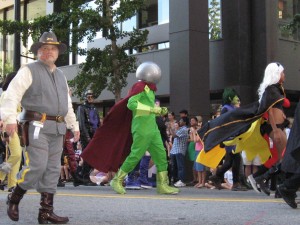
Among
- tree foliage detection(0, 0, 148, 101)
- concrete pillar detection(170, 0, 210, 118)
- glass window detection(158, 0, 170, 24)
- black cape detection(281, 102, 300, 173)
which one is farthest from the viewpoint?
glass window detection(158, 0, 170, 24)

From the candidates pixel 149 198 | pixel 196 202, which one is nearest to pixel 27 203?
pixel 149 198

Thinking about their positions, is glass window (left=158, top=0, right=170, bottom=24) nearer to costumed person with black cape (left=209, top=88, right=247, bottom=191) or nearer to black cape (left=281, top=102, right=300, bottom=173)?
costumed person with black cape (left=209, top=88, right=247, bottom=191)

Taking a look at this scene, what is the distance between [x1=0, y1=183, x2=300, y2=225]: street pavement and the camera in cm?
495

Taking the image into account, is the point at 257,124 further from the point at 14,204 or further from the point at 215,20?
the point at 215,20

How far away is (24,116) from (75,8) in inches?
421

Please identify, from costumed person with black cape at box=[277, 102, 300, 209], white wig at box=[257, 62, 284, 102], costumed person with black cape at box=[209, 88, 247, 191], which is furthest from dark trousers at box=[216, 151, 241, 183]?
costumed person with black cape at box=[277, 102, 300, 209]

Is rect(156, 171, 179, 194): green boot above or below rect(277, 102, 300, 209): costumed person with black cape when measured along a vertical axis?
below

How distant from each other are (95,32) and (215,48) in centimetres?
470

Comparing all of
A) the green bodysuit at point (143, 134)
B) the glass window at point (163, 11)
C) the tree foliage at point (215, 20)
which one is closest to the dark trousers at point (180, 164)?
the green bodysuit at point (143, 134)

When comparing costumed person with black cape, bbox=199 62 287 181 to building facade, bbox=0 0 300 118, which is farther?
building facade, bbox=0 0 300 118

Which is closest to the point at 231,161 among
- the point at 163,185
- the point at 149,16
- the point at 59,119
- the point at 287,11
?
the point at 163,185

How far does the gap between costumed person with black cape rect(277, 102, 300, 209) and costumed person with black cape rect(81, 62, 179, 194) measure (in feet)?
8.75

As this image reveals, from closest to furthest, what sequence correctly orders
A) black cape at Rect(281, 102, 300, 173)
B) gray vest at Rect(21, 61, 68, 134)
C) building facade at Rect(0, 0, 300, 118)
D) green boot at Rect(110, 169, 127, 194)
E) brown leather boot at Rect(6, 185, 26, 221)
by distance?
brown leather boot at Rect(6, 185, 26, 221), gray vest at Rect(21, 61, 68, 134), black cape at Rect(281, 102, 300, 173), green boot at Rect(110, 169, 127, 194), building facade at Rect(0, 0, 300, 118)

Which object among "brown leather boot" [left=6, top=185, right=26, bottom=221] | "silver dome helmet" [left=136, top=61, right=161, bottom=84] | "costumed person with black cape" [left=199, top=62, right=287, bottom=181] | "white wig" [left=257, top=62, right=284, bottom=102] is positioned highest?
"silver dome helmet" [left=136, top=61, right=161, bottom=84]
